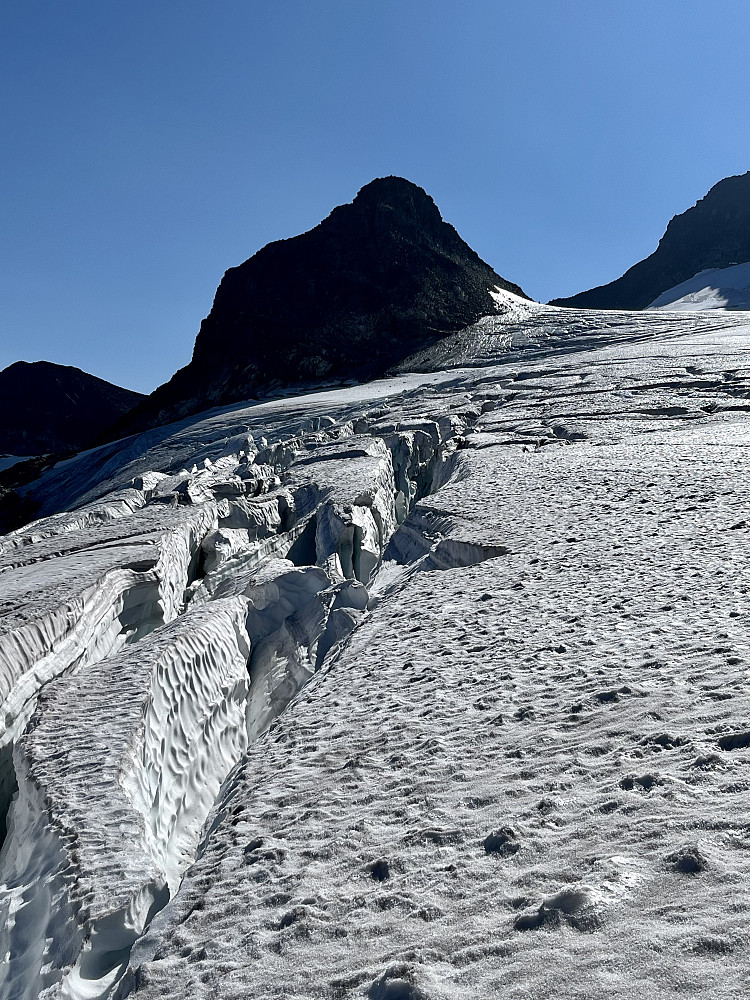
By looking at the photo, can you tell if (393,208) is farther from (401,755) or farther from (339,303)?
(401,755)

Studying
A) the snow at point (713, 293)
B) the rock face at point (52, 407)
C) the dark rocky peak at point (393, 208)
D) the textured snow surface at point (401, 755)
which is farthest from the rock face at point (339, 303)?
the textured snow surface at point (401, 755)

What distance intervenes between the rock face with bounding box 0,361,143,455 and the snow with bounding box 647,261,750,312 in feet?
197

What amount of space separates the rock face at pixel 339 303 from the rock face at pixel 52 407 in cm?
2505

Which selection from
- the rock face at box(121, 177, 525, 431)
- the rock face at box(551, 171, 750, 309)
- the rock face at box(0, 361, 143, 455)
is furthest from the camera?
the rock face at box(551, 171, 750, 309)

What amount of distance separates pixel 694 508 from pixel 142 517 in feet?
29.2

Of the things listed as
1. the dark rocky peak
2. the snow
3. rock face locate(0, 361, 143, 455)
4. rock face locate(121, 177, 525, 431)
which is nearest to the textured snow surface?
rock face locate(121, 177, 525, 431)

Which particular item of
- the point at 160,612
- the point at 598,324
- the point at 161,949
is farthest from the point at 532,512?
the point at 598,324

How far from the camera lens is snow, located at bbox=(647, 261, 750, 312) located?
47719 millimetres

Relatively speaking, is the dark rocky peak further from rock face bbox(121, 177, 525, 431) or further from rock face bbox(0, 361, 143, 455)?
rock face bbox(0, 361, 143, 455)

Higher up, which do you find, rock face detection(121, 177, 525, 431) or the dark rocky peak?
the dark rocky peak

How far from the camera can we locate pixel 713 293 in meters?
52.0

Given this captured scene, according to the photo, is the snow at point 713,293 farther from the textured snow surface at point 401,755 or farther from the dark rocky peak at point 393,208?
the textured snow surface at point 401,755

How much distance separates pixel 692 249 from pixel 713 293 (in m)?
32.6

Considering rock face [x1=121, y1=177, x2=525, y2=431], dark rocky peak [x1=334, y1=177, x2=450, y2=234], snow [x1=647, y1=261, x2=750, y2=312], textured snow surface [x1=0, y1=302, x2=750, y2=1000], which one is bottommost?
textured snow surface [x1=0, y1=302, x2=750, y2=1000]
